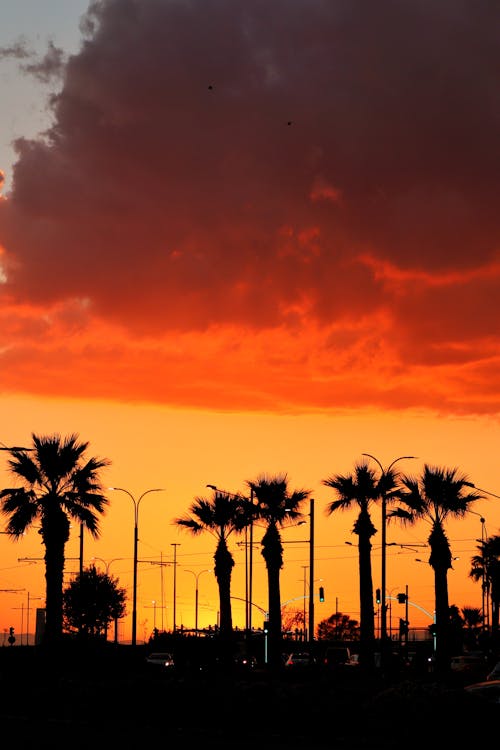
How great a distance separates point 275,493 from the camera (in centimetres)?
8194

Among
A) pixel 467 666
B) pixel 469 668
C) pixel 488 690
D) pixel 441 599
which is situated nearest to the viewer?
pixel 488 690

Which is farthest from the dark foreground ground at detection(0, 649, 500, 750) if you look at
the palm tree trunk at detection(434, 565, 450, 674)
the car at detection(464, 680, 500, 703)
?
the palm tree trunk at detection(434, 565, 450, 674)

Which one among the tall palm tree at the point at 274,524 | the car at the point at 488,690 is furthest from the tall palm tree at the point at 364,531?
the car at the point at 488,690

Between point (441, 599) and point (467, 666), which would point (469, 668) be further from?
point (441, 599)

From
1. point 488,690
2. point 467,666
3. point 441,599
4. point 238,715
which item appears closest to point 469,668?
point 467,666

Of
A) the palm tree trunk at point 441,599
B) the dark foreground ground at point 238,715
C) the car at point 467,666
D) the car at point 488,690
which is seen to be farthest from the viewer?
the palm tree trunk at point 441,599

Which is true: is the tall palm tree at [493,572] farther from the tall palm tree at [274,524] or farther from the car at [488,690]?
the car at [488,690]

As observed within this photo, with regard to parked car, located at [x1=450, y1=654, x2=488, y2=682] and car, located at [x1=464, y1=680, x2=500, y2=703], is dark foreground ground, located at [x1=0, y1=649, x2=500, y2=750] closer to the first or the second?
car, located at [x1=464, y1=680, x2=500, y2=703]

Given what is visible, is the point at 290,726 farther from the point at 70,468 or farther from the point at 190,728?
the point at 70,468

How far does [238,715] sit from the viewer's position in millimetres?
34219

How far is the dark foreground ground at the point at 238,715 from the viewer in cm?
2645

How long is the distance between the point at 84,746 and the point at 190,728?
7.44 m

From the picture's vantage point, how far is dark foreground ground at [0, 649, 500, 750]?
26.5 m

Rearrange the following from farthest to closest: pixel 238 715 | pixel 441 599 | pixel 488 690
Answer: pixel 441 599 < pixel 238 715 < pixel 488 690
